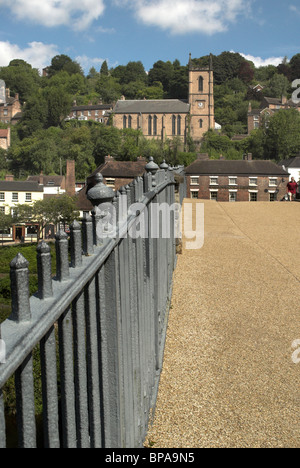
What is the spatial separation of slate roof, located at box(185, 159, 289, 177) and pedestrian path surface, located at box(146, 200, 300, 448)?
38.6 meters

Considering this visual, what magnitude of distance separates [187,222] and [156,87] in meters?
142

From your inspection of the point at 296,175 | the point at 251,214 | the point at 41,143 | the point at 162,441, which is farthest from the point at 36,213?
the point at 162,441

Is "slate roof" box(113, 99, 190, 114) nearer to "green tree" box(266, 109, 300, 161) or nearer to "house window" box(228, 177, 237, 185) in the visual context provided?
"green tree" box(266, 109, 300, 161)

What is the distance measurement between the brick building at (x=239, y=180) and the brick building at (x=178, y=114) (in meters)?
52.8

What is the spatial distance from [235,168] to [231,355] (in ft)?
154

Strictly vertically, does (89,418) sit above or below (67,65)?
below

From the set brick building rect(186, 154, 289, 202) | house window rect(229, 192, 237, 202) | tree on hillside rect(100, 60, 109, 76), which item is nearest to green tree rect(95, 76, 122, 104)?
tree on hillside rect(100, 60, 109, 76)

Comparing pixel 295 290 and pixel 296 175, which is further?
pixel 296 175

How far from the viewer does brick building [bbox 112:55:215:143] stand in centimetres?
10419

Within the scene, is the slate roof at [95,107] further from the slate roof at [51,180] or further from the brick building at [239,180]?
the brick building at [239,180]

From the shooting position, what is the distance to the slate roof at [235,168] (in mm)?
50406

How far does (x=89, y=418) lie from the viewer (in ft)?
7.75

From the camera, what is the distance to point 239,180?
51.6 metres
